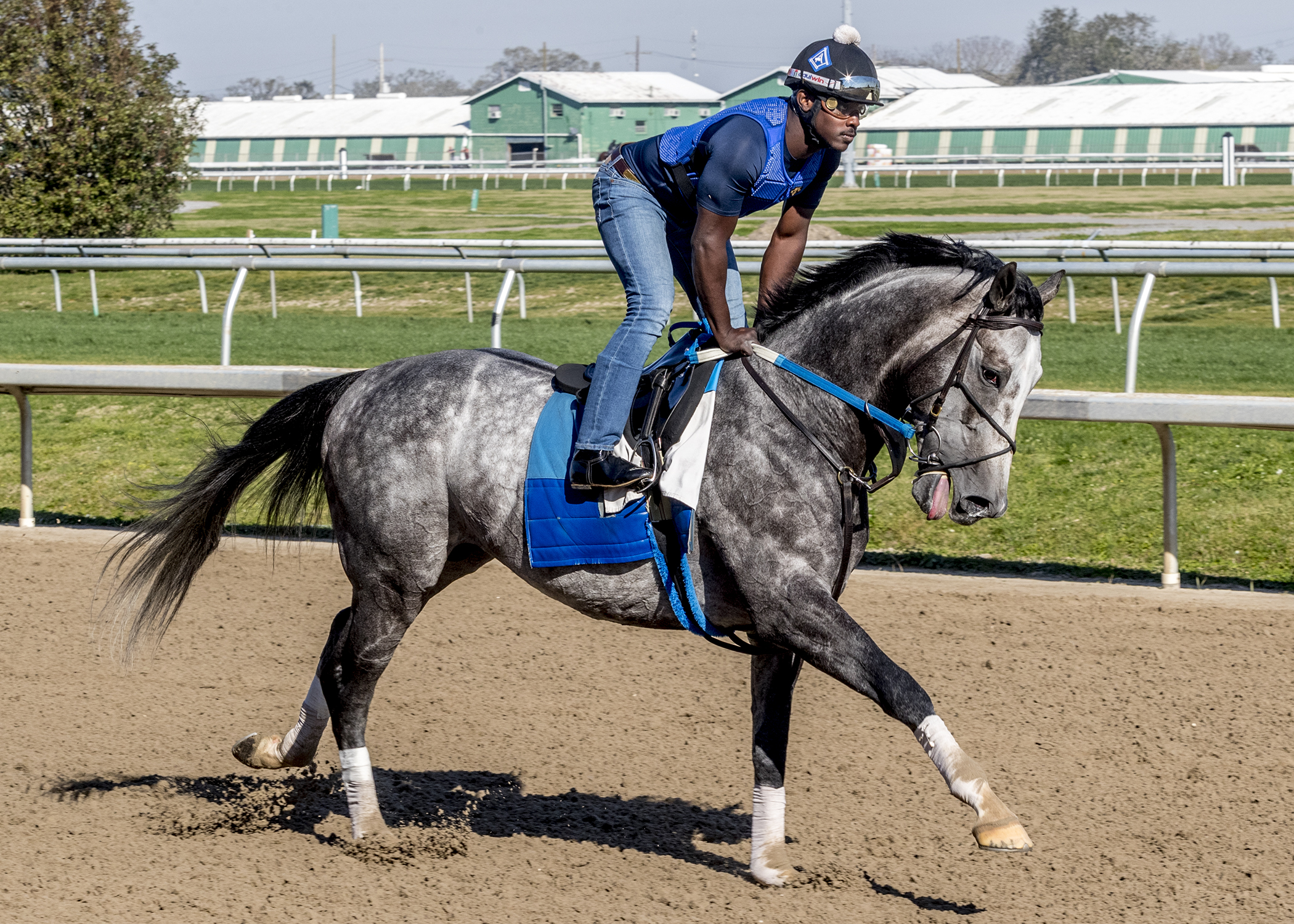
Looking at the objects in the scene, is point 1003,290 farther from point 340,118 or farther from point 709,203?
point 340,118

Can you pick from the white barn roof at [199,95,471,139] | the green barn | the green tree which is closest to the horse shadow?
the green tree

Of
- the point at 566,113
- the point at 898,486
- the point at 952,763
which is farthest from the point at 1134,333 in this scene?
the point at 566,113

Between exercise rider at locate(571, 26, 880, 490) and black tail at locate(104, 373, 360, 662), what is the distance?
110 cm

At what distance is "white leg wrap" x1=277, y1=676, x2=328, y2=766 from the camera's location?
13.5 ft

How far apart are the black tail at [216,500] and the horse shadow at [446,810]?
1.66 feet

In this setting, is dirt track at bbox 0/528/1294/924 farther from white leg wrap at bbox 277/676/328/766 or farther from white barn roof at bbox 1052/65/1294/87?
white barn roof at bbox 1052/65/1294/87

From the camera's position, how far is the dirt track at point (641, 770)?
11.5ft

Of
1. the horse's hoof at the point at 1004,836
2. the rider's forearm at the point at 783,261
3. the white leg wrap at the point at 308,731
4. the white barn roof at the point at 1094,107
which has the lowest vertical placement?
the white leg wrap at the point at 308,731

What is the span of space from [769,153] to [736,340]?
1.52ft

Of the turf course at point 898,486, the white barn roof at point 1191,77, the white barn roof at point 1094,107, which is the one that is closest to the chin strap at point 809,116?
the turf course at point 898,486

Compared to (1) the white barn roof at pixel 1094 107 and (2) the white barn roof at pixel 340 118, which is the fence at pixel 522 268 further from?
(2) the white barn roof at pixel 340 118

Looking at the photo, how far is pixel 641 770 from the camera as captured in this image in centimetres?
444

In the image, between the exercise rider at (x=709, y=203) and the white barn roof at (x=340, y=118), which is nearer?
the exercise rider at (x=709, y=203)

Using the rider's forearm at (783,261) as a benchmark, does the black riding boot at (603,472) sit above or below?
below
